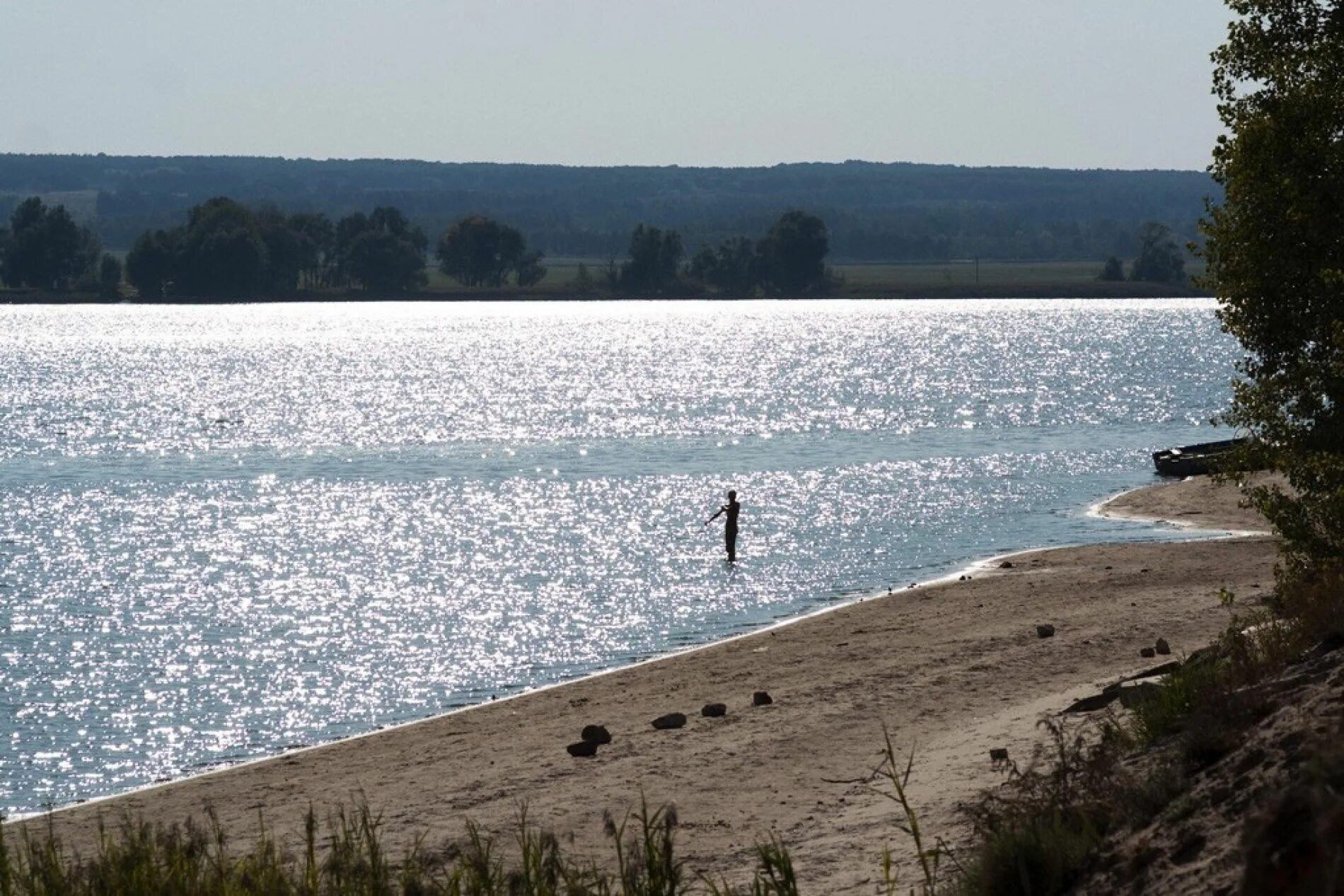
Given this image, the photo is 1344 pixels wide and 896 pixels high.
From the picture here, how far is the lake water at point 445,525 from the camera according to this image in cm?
2714

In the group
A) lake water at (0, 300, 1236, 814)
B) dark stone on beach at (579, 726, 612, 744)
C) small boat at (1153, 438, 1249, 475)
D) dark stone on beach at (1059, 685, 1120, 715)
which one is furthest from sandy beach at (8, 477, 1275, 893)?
small boat at (1153, 438, 1249, 475)

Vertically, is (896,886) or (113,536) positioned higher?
(896,886)

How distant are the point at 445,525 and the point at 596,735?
99.7 feet

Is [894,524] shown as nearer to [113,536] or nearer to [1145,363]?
[113,536]

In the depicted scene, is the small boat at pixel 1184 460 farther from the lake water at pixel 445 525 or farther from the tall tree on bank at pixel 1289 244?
the tall tree on bank at pixel 1289 244

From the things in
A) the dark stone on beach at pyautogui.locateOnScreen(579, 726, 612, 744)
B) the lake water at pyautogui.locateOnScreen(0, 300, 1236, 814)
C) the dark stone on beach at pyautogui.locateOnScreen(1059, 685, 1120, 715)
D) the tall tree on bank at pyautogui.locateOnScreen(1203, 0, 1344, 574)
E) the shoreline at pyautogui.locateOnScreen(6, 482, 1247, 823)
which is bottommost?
the lake water at pyautogui.locateOnScreen(0, 300, 1236, 814)

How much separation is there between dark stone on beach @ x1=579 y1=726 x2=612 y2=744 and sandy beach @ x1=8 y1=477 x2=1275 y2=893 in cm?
14

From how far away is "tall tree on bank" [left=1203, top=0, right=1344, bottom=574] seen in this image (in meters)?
18.4

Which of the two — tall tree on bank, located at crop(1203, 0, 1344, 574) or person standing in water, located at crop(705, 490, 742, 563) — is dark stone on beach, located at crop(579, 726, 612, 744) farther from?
person standing in water, located at crop(705, 490, 742, 563)

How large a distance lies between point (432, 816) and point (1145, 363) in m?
129

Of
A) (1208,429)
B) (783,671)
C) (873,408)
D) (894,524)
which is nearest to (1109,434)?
(1208,429)

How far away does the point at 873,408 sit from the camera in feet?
319

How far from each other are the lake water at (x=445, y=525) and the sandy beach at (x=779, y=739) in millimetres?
2286

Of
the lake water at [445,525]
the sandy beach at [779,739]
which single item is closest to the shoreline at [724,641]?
the sandy beach at [779,739]
